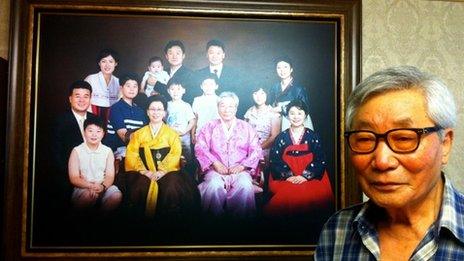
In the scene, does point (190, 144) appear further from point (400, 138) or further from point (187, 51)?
point (400, 138)

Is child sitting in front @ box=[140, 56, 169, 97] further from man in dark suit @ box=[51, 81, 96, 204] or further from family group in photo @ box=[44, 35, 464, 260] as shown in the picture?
man in dark suit @ box=[51, 81, 96, 204]

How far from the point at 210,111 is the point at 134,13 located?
1.69ft

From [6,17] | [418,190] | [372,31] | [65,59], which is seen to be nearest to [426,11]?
[372,31]

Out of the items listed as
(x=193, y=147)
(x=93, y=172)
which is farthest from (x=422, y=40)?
(x=93, y=172)

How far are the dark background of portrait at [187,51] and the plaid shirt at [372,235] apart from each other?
26.3 inches

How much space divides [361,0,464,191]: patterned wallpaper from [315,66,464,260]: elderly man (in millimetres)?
940

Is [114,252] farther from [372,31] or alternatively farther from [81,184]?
[372,31]

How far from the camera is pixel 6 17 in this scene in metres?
1.74

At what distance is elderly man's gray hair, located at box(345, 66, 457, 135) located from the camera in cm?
93

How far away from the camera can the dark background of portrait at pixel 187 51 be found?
170 cm

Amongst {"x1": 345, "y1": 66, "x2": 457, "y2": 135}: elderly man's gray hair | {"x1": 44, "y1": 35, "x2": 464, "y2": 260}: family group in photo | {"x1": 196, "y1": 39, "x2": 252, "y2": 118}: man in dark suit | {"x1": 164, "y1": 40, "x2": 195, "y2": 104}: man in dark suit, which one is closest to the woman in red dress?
{"x1": 44, "y1": 35, "x2": 464, "y2": 260}: family group in photo

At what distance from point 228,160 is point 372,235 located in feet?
2.61

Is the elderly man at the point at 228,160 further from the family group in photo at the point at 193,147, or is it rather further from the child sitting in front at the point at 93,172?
the child sitting in front at the point at 93,172

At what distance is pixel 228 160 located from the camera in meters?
1.74
